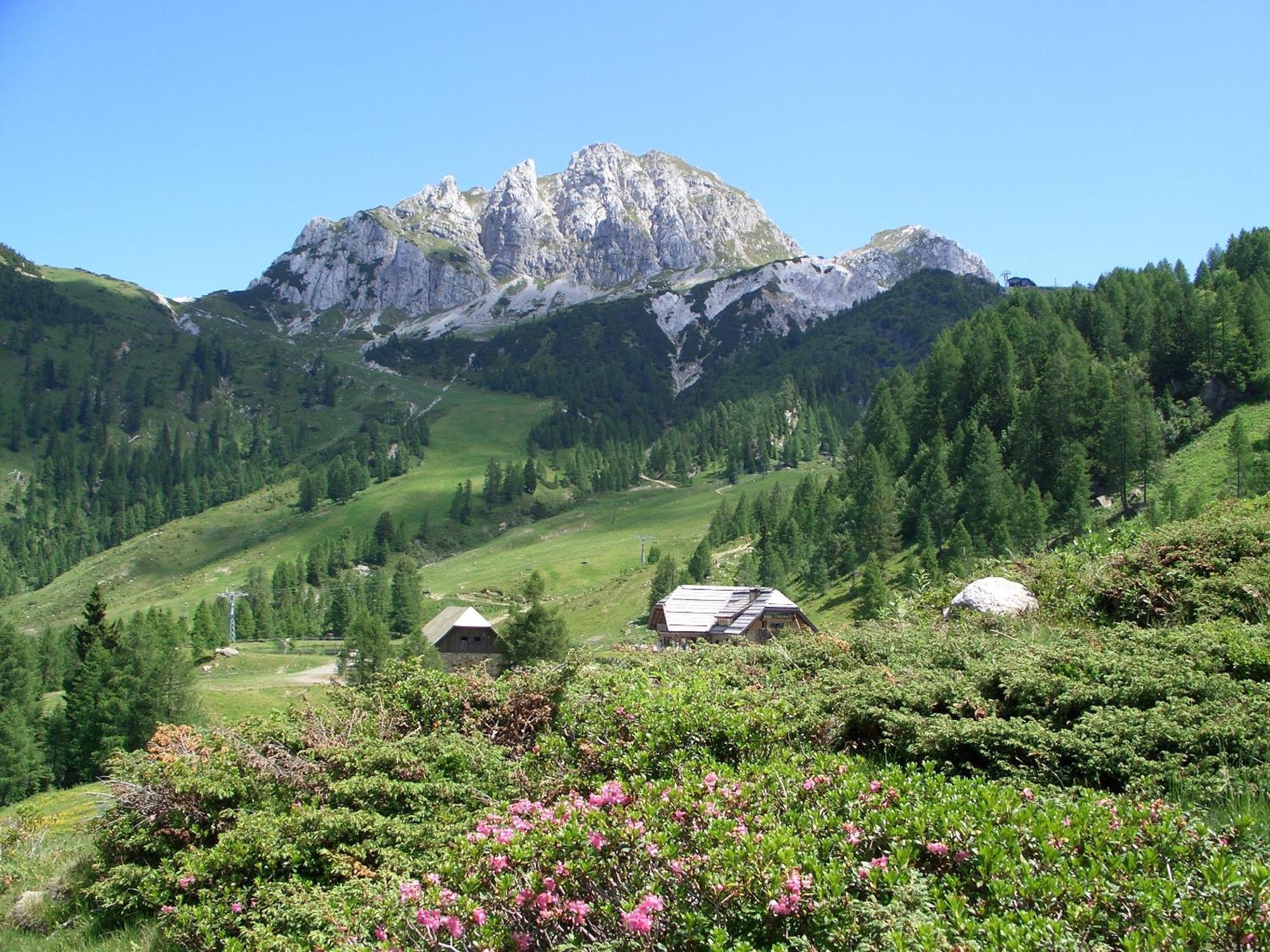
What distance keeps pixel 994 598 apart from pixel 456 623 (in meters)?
64.0

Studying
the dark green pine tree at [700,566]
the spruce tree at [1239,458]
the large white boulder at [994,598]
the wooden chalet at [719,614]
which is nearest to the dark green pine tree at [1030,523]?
the spruce tree at [1239,458]

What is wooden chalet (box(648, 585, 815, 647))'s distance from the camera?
6431cm

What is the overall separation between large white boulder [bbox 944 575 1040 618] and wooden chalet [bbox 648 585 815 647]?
1675 inches

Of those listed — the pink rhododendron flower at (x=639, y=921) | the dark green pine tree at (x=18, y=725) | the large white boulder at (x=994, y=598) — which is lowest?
the dark green pine tree at (x=18, y=725)

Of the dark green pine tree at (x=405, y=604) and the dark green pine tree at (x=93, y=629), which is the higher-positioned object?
the dark green pine tree at (x=93, y=629)

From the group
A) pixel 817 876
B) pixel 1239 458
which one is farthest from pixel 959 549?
pixel 817 876

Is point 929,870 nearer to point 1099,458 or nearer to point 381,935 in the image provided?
point 381,935

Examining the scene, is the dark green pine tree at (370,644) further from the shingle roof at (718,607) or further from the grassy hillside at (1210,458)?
the grassy hillside at (1210,458)

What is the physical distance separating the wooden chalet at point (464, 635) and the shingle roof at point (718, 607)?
17757 mm

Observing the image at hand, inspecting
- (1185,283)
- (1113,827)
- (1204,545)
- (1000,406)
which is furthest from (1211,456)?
(1113,827)

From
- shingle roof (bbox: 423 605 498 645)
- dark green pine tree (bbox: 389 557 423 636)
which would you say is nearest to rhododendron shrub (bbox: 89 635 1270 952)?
shingle roof (bbox: 423 605 498 645)

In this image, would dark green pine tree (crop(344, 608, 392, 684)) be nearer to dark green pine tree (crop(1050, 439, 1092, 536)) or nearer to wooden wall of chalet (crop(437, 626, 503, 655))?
wooden wall of chalet (crop(437, 626, 503, 655))

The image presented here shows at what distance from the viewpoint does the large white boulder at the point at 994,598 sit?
18.3 metres

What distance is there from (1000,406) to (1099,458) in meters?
18.2
